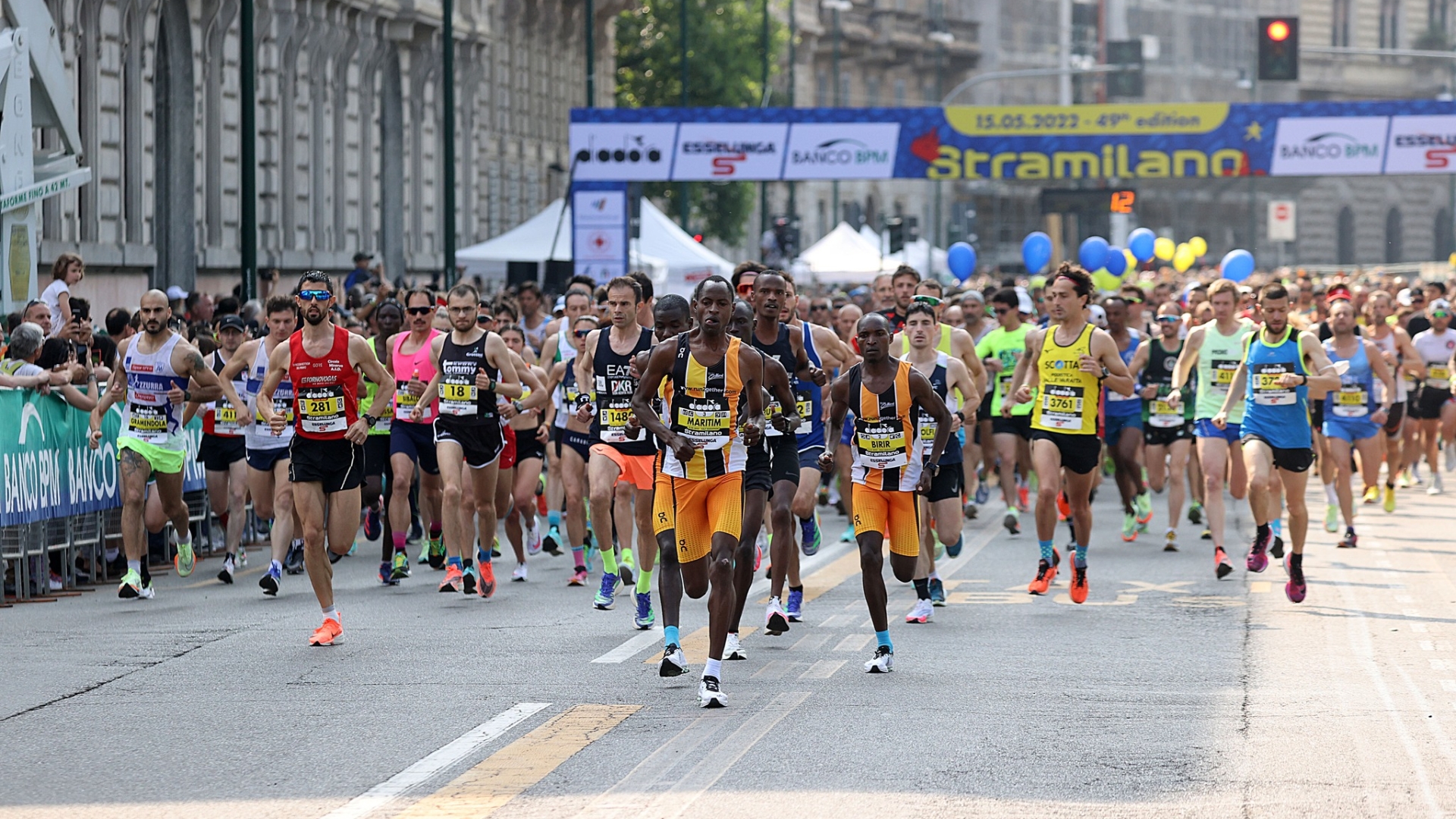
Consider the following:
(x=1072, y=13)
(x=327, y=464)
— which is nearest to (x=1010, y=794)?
(x=327, y=464)

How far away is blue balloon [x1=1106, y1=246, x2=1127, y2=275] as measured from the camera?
114 ft

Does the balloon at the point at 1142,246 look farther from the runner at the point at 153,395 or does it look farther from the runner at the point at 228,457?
the runner at the point at 153,395

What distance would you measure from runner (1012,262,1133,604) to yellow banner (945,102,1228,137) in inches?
784

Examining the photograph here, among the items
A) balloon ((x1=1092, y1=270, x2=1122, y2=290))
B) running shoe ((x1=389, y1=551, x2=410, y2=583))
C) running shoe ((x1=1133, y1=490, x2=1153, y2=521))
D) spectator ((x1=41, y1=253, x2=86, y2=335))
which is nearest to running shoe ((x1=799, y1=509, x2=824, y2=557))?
running shoe ((x1=389, y1=551, x2=410, y2=583))

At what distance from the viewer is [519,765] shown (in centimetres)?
773

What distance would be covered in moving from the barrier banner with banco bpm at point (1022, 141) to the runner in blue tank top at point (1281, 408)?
1948 cm

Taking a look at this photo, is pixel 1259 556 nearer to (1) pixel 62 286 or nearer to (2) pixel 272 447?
(2) pixel 272 447

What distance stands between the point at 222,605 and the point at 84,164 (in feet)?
51.3

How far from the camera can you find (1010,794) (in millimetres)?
7250

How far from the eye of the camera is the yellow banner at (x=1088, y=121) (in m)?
32.7

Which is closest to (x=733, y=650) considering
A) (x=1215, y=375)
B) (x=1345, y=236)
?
(x=1215, y=375)

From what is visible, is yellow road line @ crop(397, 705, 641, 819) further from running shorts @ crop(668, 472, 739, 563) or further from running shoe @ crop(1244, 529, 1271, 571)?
running shoe @ crop(1244, 529, 1271, 571)

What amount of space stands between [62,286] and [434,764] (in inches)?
447

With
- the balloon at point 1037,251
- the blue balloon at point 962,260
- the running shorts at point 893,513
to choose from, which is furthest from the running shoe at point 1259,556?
the balloon at point 1037,251
